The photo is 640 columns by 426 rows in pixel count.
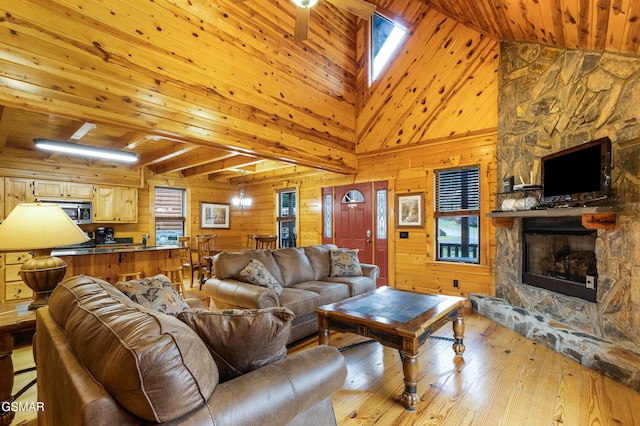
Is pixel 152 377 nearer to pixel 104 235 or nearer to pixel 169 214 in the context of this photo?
pixel 104 235

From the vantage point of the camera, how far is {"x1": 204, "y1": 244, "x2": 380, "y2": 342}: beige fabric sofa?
312cm

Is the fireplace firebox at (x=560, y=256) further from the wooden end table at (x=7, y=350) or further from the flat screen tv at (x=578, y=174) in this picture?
the wooden end table at (x=7, y=350)

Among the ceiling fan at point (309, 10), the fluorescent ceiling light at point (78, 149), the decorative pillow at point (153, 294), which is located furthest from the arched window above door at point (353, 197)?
the decorative pillow at point (153, 294)

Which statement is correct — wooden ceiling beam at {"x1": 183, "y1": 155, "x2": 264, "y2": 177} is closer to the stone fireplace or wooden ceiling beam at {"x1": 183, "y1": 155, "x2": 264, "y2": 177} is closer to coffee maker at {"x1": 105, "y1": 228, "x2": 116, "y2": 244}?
coffee maker at {"x1": 105, "y1": 228, "x2": 116, "y2": 244}

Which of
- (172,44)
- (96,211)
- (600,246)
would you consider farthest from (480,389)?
(96,211)

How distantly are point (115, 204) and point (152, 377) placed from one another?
631 centimetres

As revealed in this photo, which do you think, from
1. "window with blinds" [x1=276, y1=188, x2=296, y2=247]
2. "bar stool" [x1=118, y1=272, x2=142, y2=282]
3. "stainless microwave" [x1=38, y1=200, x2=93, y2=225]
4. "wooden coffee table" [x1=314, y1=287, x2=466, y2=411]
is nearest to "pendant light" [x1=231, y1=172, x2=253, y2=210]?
"window with blinds" [x1=276, y1=188, x2=296, y2=247]

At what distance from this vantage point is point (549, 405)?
2178 mm

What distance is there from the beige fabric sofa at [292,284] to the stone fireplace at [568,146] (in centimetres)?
190

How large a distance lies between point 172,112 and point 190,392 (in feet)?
10.4

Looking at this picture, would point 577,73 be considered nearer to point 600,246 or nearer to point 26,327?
point 600,246

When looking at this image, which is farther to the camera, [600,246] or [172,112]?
[172,112]

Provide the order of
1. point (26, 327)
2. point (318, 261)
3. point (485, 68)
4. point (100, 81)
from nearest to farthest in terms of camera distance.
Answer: point (26, 327), point (100, 81), point (318, 261), point (485, 68)

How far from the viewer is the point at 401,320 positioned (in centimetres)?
236
